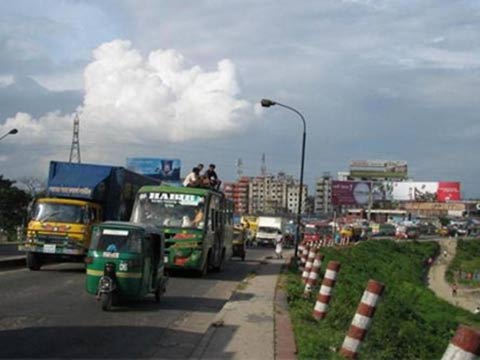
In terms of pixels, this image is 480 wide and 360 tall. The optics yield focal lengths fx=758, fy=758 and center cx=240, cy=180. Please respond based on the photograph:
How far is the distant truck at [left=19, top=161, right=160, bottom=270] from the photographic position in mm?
22172

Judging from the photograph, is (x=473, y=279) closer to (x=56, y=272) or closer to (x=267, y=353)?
(x=56, y=272)

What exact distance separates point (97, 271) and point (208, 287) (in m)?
7.09

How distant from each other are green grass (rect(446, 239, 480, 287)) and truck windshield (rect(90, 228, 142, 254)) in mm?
46101

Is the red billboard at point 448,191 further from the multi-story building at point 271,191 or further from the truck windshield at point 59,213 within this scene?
the truck windshield at point 59,213

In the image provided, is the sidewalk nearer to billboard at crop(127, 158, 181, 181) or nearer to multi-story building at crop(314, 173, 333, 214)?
billboard at crop(127, 158, 181, 181)

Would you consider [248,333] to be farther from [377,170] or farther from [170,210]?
[377,170]

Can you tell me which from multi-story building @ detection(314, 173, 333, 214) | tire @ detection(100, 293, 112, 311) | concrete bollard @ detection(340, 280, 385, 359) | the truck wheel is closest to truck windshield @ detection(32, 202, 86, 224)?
the truck wheel

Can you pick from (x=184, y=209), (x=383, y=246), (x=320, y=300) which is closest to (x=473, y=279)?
(x=383, y=246)

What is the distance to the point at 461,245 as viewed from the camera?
85750 millimetres

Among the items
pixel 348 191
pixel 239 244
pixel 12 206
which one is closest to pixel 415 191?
pixel 348 191

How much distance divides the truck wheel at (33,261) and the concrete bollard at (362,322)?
15512 mm

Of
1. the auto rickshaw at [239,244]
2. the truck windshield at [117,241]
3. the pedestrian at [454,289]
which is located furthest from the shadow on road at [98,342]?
the pedestrian at [454,289]

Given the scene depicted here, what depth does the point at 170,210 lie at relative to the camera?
22.2 m

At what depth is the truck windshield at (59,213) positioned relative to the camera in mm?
22578
